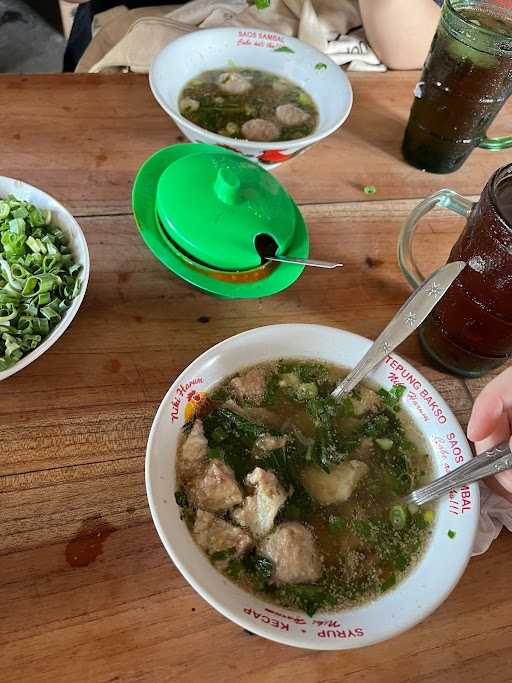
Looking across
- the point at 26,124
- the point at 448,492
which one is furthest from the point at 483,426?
the point at 26,124

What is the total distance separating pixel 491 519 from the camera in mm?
937

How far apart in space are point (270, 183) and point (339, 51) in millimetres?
722

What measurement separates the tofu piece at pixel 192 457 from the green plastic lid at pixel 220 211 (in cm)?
37

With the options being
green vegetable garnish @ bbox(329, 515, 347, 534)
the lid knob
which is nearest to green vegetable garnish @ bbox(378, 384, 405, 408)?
green vegetable garnish @ bbox(329, 515, 347, 534)

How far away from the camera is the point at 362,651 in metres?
0.82

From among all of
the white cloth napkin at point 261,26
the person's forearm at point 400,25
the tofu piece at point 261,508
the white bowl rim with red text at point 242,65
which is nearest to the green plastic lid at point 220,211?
the white bowl rim with red text at point 242,65

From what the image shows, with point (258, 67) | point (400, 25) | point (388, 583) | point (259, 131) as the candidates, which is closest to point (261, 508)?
point (388, 583)

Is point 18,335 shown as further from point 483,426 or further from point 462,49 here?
point 462,49

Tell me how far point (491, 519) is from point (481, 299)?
37 centimetres

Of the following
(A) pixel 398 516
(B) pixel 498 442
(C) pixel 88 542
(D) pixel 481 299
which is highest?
(D) pixel 481 299

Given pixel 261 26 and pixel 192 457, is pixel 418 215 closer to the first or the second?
pixel 192 457

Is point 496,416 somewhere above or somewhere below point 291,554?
above

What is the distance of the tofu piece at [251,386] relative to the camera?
959mm

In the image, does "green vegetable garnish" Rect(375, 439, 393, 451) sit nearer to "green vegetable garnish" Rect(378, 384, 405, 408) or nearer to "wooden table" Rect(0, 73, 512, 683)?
"green vegetable garnish" Rect(378, 384, 405, 408)
